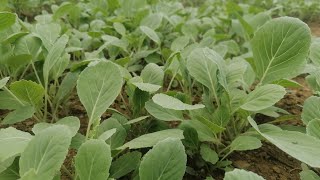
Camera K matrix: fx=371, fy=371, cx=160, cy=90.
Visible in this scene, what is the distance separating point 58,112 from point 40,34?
29 cm

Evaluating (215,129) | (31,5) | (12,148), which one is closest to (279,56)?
(215,129)

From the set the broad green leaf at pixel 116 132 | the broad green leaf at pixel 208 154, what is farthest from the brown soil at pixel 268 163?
the broad green leaf at pixel 116 132

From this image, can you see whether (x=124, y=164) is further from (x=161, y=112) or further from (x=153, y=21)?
(x=153, y=21)

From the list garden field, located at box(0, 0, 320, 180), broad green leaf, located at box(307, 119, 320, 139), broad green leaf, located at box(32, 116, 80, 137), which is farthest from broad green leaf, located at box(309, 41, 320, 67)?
broad green leaf, located at box(32, 116, 80, 137)

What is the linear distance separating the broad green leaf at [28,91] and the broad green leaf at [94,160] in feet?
1.15

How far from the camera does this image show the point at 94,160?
29.3 inches

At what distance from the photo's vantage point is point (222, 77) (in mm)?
995

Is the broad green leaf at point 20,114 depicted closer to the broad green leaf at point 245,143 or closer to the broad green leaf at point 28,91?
the broad green leaf at point 28,91

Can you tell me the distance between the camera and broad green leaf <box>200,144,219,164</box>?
972 millimetres

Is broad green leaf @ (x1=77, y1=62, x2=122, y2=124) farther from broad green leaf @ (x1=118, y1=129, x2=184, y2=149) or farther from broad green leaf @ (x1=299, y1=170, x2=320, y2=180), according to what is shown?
broad green leaf @ (x1=299, y1=170, x2=320, y2=180)

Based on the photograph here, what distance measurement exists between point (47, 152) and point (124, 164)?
25cm

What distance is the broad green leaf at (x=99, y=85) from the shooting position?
94 cm

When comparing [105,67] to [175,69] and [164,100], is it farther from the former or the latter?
[175,69]

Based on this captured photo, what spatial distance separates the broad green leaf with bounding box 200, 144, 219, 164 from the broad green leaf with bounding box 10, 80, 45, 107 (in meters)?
0.48
